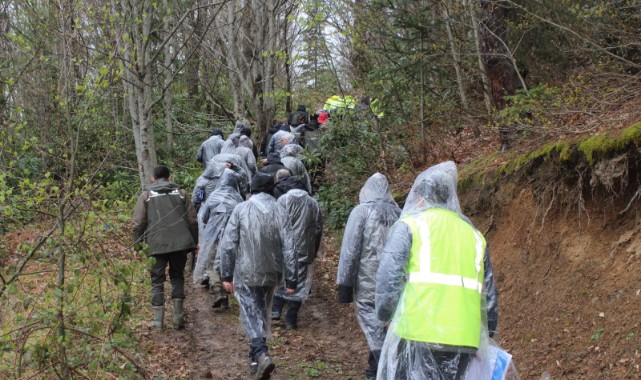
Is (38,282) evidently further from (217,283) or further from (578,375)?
(578,375)

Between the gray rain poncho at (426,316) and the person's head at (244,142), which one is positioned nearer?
the gray rain poncho at (426,316)

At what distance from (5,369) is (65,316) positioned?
669 mm

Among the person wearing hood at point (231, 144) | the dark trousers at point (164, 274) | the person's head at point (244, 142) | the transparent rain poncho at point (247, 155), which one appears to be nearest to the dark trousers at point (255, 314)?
the dark trousers at point (164, 274)

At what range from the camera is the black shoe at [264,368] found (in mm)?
→ 6541

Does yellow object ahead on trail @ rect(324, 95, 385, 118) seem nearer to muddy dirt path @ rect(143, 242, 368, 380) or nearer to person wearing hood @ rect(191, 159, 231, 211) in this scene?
person wearing hood @ rect(191, 159, 231, 211)

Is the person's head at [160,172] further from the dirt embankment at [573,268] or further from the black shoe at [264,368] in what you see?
the dirt embankment at [573,268]

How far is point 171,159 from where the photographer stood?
19.8m

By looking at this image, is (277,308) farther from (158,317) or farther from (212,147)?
(212,147)

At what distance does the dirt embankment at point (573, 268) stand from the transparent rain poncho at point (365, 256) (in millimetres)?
1475

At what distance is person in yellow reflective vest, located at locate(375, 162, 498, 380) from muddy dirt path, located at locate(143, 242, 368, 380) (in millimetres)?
3035

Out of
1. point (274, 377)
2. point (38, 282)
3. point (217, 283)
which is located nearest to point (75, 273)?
point (38, 282)

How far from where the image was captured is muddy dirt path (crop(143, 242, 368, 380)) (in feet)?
23.6

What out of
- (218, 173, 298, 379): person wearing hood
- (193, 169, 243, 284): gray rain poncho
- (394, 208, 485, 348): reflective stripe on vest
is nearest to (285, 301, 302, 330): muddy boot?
(193, 169, 243, 284): gray rain poncho

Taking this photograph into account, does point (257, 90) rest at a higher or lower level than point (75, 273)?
higher
